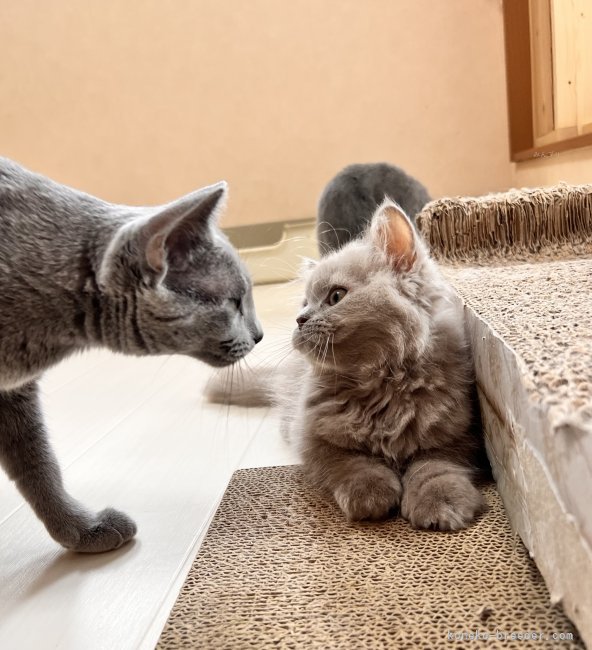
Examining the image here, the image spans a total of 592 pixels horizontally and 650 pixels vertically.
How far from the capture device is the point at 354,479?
1.12m

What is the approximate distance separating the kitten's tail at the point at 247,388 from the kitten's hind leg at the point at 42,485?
699mm

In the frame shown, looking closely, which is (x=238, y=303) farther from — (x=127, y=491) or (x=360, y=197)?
(x=360, y=197)

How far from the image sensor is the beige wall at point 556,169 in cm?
245

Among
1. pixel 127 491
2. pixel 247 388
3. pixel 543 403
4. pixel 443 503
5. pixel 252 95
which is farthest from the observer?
pixel 252 95

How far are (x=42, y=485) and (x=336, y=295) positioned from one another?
0.61 metres

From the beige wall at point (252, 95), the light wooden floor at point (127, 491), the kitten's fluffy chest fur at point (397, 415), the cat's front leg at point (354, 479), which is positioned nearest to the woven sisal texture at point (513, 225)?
the light wooden floor at point (127, 491)

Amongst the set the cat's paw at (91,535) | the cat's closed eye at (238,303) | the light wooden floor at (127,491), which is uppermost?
the cat's closed eye at (238,303)

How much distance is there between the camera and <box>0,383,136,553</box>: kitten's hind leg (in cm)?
114

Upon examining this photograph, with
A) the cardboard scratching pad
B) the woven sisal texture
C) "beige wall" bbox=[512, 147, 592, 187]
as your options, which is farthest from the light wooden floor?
"beige wall" bbox=[512, 147, 592, 187]

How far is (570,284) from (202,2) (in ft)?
10.5

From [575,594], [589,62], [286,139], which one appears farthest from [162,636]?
[286,139]

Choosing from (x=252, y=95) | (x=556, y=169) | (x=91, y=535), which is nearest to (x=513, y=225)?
(x=556, y=169)

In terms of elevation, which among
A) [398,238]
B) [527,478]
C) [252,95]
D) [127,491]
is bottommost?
[127,491]

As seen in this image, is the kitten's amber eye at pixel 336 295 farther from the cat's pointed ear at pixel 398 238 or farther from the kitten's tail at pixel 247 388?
the kitten's tail at pixel 247 388
